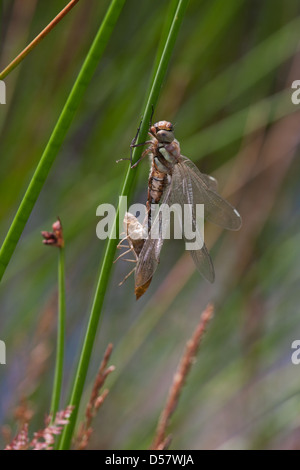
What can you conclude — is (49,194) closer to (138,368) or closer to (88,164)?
(88,164)

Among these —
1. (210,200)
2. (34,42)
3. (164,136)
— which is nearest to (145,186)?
(210,200)

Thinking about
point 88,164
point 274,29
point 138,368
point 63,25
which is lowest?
point 138,368

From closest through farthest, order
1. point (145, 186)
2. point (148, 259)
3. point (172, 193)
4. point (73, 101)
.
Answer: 1. point (73, 101)
2. point (148, 259)
3. point (172, 193)
4. point (145, 186)

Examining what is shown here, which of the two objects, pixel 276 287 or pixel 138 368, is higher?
pixel 276 287

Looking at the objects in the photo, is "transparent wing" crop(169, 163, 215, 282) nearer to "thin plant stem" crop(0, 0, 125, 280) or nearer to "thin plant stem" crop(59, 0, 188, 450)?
"thin plant stem" crop(59, 0, 188, 450)

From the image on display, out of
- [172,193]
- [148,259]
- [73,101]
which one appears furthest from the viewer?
[172,193]

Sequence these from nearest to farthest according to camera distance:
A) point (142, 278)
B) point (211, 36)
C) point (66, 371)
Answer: point (142, 278) → point (211, 36) → point (66, 371)

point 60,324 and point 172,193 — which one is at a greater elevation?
point 172,193

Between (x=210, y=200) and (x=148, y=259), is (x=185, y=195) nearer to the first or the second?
(x=210, y=200)

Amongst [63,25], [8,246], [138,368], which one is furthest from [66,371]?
[8,246]
